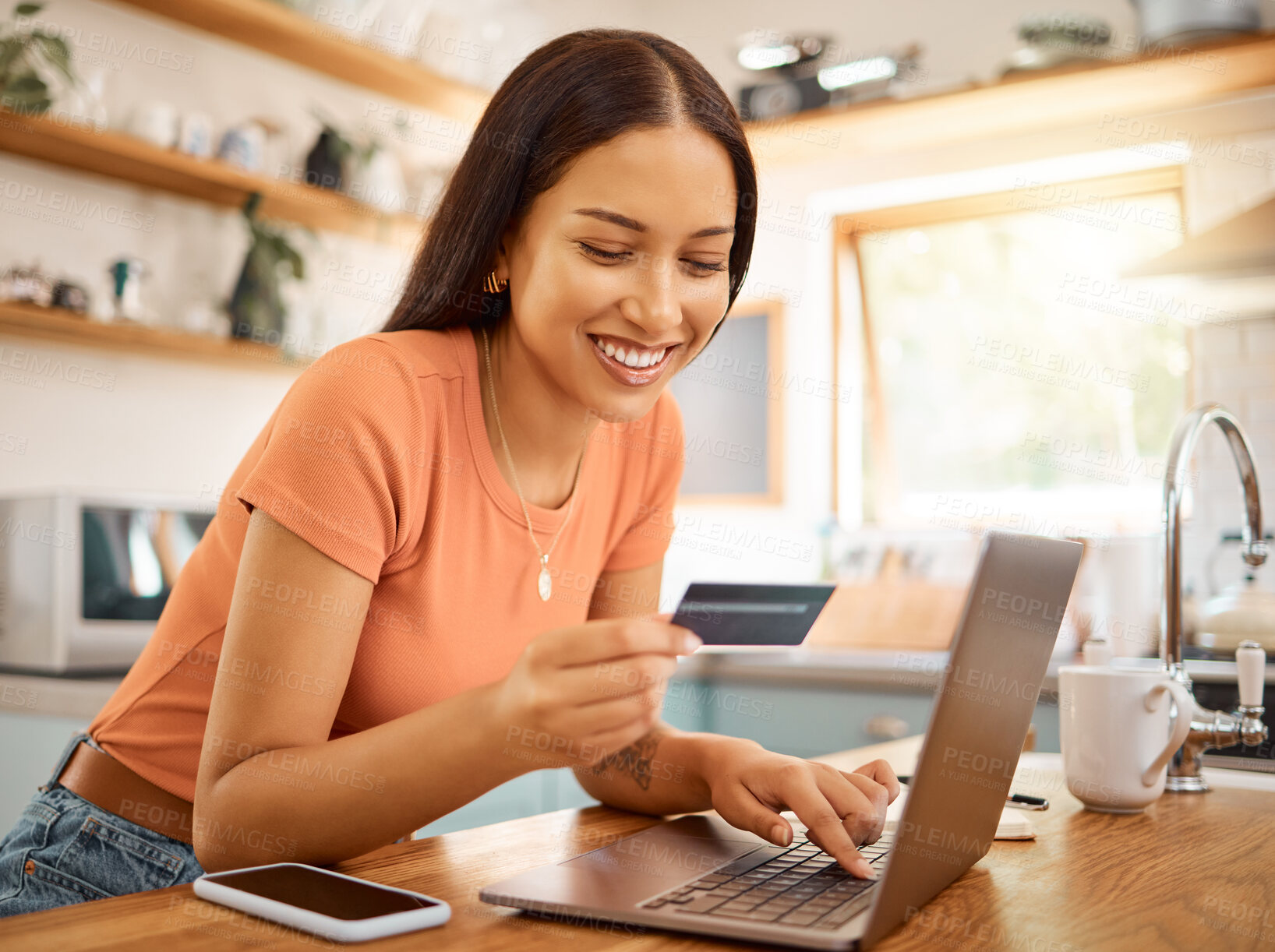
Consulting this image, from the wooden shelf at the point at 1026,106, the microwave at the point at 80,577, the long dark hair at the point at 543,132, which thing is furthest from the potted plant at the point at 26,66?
the wooden shelf at the point at 1026,106

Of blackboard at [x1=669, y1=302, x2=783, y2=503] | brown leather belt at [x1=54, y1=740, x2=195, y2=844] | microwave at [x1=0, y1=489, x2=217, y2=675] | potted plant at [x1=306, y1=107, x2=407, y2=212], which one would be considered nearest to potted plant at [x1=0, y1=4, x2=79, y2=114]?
potted plant at [x1=306, y1=107, x2=407, y2=212]

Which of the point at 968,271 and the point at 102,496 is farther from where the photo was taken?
the point at 968,271

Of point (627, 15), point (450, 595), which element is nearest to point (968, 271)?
point (627, 15)

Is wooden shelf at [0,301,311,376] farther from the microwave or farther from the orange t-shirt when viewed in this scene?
the orange t-shirt

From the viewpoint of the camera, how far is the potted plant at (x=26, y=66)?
221 centimetres

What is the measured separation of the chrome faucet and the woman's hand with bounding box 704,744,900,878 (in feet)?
1.54

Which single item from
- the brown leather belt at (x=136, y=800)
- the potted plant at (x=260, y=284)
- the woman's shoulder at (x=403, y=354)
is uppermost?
A: the potted plant at (x=260, y=284)

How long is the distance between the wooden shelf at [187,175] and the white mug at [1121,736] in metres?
1.83

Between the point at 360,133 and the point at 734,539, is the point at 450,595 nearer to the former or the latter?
the point at 360,133

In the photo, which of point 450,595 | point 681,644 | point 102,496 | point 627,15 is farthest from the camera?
point 627,15

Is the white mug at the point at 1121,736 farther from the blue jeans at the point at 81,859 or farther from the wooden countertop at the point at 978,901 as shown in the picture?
the blue jeans at the point at 81,859

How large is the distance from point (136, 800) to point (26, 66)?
1.94 meters

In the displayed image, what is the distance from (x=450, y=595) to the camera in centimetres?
100

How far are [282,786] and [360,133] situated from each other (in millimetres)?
2721
